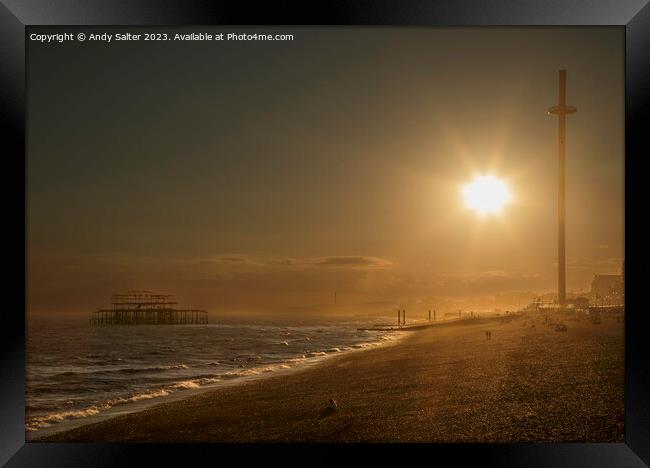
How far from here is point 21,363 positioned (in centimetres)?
307

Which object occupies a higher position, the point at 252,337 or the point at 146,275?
the point at 146,275

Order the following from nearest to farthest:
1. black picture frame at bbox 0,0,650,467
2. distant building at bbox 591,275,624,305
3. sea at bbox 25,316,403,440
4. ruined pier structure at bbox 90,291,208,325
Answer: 1. black picture frame at bbox 0,0,650,467
2. distant building at bbox 591,275,624,305
3. sea at bbox 25,316,403,440
4. ruined pier structure at bbox 90,291,208,325

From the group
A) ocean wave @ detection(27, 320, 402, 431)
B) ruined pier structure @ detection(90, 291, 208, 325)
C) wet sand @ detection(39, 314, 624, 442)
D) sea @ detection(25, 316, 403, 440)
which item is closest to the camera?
wet sand @ detection(39, 314, 624, 442)

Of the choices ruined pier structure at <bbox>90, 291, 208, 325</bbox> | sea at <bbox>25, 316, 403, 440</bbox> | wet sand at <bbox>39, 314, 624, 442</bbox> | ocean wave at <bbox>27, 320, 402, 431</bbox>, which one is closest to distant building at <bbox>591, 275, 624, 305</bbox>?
wet sand at <bbox>39, 314, 624, 442</bbox>

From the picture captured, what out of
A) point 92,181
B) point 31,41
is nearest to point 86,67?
point 31,41

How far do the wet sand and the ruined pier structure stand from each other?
2.84 feet

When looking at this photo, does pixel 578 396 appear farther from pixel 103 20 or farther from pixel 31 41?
pixel 31 41

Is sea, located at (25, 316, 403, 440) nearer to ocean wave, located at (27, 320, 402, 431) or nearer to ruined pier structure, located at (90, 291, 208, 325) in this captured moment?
ocean wave, located at (27, 320, 402, 431)

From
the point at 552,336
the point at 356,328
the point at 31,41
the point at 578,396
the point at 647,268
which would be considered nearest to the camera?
the point at 647,268

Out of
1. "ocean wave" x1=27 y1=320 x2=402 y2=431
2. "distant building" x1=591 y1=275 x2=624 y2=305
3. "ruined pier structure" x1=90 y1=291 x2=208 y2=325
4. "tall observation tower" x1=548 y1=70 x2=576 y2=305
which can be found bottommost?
"ocean wave" x1=27 y1=320 x2=402 y2=431

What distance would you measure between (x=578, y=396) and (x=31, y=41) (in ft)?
13.5

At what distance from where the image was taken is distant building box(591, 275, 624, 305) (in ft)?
→ 10.6

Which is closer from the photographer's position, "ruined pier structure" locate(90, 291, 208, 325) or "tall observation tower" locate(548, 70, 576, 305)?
"tall observation tower" locate(548, 70, 576, 305)

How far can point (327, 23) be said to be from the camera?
3.09 m
